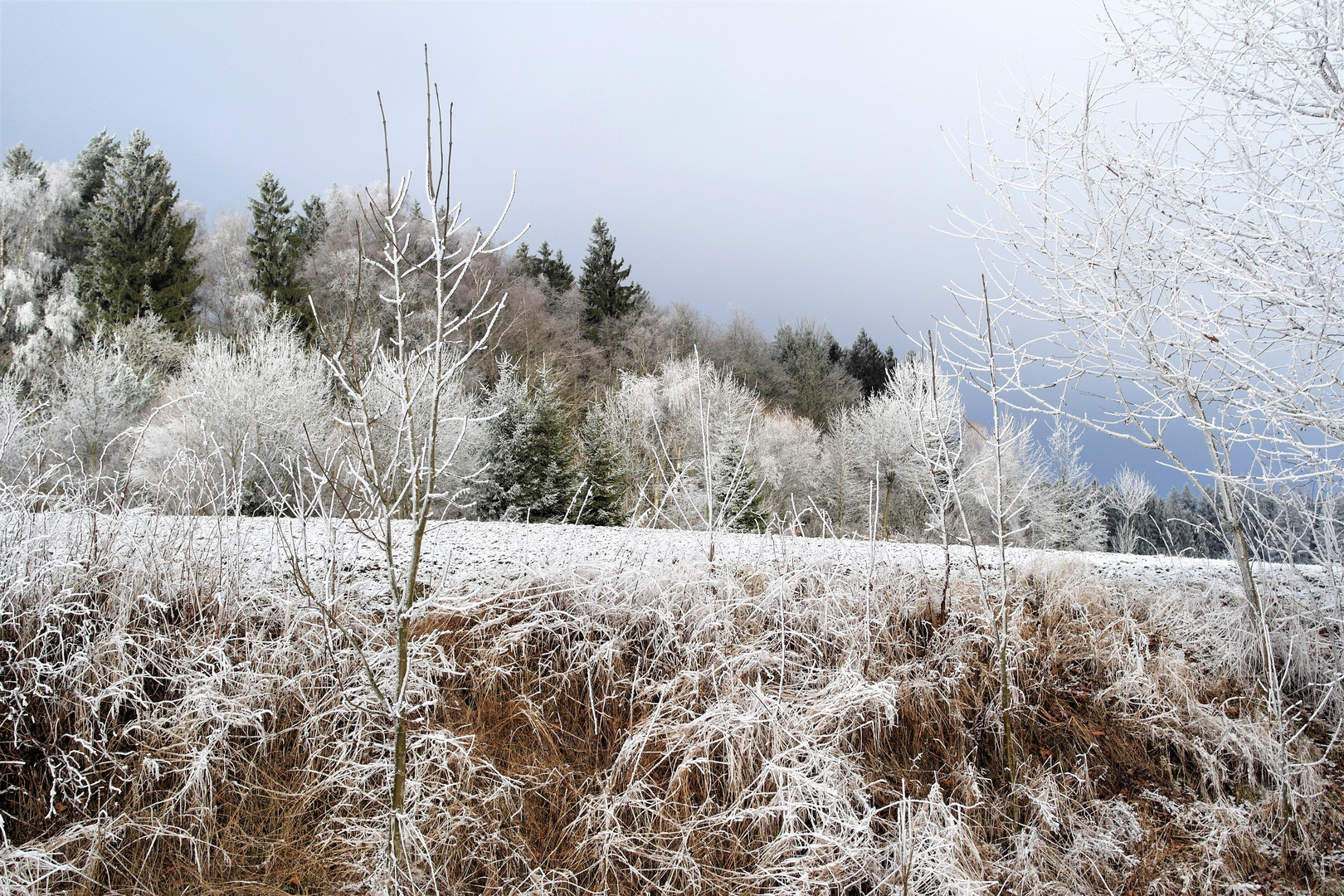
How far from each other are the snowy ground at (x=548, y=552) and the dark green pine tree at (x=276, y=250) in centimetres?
2280

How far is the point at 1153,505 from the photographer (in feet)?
83.6

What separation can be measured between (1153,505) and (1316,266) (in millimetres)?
27478

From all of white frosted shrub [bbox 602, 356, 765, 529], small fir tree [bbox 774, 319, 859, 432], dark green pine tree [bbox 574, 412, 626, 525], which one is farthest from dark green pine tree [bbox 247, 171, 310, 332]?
small fir tree [bbox 774, 319, 859, 432]

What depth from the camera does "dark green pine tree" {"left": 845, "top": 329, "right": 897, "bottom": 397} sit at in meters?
37.7

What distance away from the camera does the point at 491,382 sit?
71.7ft

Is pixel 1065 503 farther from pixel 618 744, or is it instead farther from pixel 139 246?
pixel 139 246

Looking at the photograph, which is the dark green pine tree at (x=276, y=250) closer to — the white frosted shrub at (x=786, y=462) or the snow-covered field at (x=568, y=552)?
the white frosted shrub at (x=786, y=462)

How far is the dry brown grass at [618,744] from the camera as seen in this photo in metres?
2.77

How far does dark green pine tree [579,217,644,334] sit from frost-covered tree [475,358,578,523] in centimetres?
2097

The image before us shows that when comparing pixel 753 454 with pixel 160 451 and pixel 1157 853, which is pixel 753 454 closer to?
pixel 160 451

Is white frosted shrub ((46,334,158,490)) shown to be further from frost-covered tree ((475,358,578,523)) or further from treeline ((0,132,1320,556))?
frost-covered tree ((475,358,578,523))

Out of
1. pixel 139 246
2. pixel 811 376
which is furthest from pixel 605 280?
pixel 139 246

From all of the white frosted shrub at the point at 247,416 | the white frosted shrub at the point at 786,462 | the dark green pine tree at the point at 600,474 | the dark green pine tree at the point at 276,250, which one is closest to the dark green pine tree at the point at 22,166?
the dark green pine tree at the point at 276,250

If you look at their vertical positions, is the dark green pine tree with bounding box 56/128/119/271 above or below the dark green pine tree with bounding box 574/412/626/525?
above
